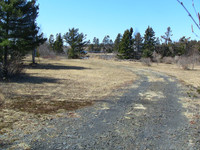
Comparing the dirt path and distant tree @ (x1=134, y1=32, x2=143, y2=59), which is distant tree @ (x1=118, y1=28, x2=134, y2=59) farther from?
the dirt path

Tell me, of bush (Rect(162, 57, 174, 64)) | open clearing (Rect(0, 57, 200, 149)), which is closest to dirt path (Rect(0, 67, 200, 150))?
open clearing (Rect(0, 57, 200, 149))

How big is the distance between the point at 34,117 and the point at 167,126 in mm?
3722

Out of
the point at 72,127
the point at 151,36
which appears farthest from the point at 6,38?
the point at 151,36

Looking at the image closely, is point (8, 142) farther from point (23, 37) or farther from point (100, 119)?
point (23, 37)

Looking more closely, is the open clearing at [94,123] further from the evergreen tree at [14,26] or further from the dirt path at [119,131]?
the evergreen tree at [14,26]

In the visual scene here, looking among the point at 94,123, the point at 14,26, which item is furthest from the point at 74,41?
the point at 94,123

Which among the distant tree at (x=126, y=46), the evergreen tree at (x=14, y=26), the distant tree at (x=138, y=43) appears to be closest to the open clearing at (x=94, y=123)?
the evergreen tree at (x=14, y=26)

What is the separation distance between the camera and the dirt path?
154 inches

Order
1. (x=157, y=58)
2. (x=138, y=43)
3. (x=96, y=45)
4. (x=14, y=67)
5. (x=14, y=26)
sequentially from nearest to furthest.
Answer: (x=14, y=67) → (x=14, y=26) → (x=157, y=58) → (x=138, y=43) → (x=96, y=45)

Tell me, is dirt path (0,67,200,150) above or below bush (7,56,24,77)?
below

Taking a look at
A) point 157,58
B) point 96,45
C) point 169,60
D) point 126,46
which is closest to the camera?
point 157,58

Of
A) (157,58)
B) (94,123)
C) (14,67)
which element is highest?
(157,58)

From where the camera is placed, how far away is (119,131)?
4.66 metres

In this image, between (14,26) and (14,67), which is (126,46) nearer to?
(14,26)
